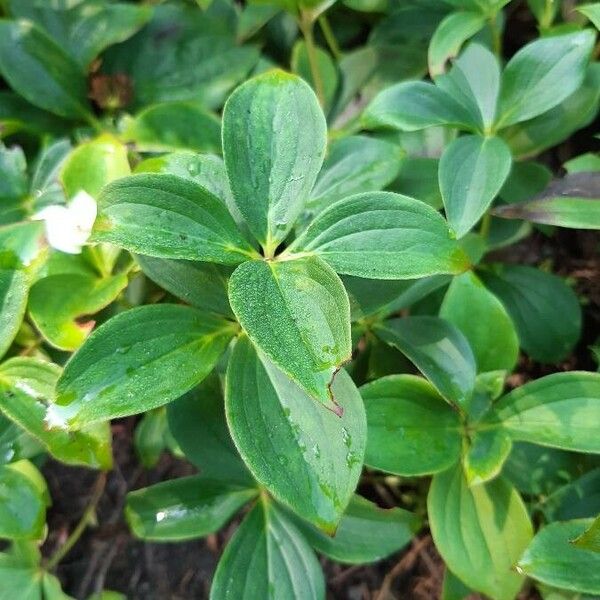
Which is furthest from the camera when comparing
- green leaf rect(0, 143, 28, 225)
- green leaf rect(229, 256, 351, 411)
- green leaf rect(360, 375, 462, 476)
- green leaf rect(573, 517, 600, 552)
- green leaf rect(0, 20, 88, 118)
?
green leaf rect(0, 20, 88, 118)

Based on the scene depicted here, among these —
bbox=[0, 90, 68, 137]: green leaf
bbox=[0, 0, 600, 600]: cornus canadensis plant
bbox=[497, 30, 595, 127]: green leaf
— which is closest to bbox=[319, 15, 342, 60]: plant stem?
bbox=[0, 0, 600, 600]: cornus canadensis plant

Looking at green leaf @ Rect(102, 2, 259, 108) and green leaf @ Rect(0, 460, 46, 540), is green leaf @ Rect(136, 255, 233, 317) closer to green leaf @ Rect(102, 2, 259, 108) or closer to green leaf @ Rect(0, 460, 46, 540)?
green leaf @ Rect(0, 460, 46, 540)

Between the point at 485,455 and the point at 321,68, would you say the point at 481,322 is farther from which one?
the point at 321,68

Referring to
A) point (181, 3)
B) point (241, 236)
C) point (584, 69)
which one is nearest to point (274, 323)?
point (241, 236)

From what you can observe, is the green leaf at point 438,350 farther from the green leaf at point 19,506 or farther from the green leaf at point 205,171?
the green leaf at point 19,506

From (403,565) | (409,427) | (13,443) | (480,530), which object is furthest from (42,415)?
(403,565)

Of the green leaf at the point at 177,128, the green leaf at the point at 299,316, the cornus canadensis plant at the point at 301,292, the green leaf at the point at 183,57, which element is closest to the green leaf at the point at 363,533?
the cornus canadensis plant at the point at 301,292
